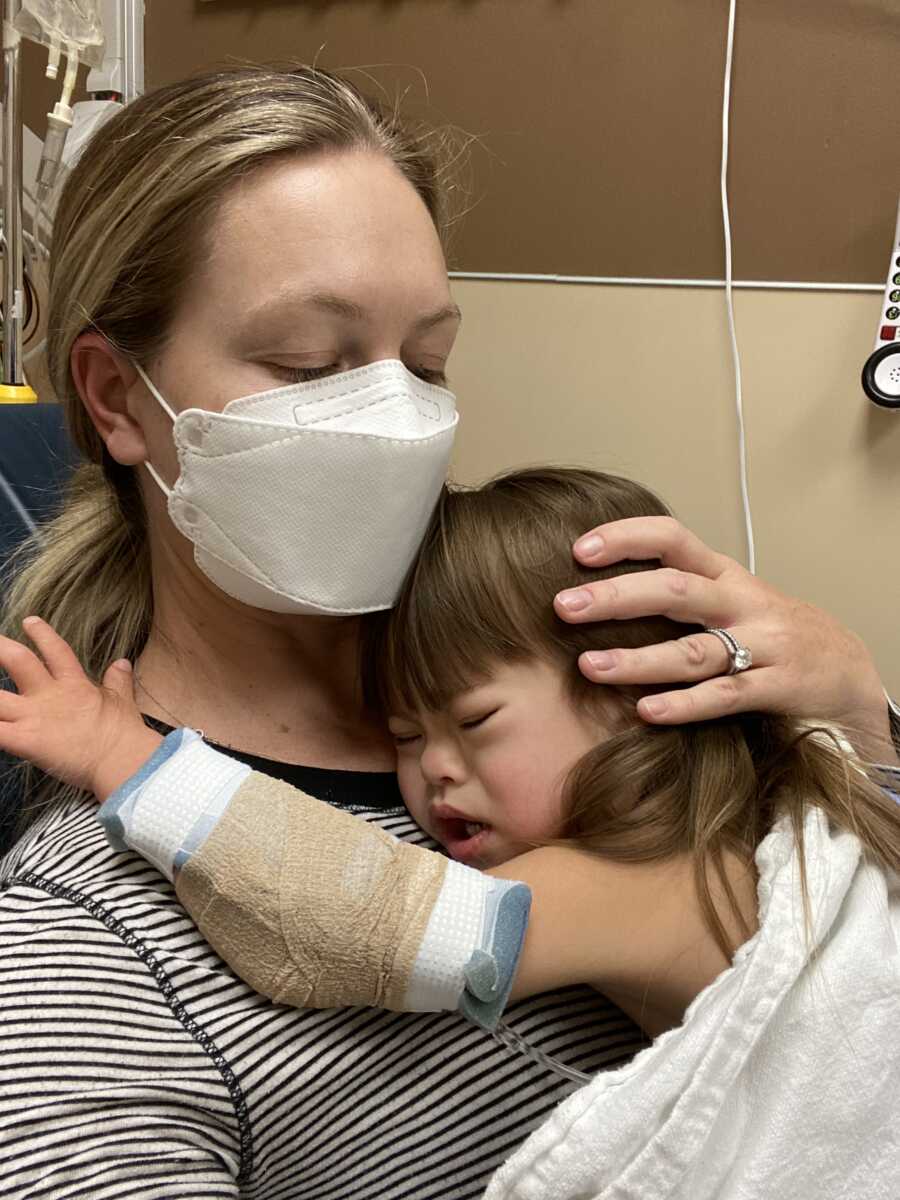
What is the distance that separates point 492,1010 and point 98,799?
410 mm

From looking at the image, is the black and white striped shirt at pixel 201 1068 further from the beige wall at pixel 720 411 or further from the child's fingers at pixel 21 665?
the beige wall at pixel 720 411

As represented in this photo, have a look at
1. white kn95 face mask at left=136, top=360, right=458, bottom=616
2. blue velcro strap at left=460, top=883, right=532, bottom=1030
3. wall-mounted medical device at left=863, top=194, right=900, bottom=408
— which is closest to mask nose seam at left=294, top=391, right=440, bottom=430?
white kn95 face mask at left=136, top=360, right=458, bottom=616

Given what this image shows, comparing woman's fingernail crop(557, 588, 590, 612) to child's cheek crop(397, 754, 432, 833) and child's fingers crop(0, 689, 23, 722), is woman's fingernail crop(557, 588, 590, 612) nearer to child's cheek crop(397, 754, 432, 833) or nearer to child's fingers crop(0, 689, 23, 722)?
child's cheek crop(397, 754, 432, 833)

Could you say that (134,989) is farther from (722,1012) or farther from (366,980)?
(722,1012)

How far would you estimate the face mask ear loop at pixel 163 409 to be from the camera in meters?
1.05

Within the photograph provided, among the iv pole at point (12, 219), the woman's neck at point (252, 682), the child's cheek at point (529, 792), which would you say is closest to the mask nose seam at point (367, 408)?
the woman's neck at point (252, 682)

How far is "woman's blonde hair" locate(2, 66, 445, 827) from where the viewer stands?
40.6 inches

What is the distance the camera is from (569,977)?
0.88m

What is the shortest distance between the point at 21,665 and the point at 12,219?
0.90 meters

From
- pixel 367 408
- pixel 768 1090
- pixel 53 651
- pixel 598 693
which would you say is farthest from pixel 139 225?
pixel 768 1090

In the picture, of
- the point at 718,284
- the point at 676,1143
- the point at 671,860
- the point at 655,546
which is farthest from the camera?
the point at 718,284

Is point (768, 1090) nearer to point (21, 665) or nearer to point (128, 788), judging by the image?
point (128, 788)

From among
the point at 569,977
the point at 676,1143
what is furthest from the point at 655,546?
the point at 676,1143

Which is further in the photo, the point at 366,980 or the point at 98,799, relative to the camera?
the point at 98,799
